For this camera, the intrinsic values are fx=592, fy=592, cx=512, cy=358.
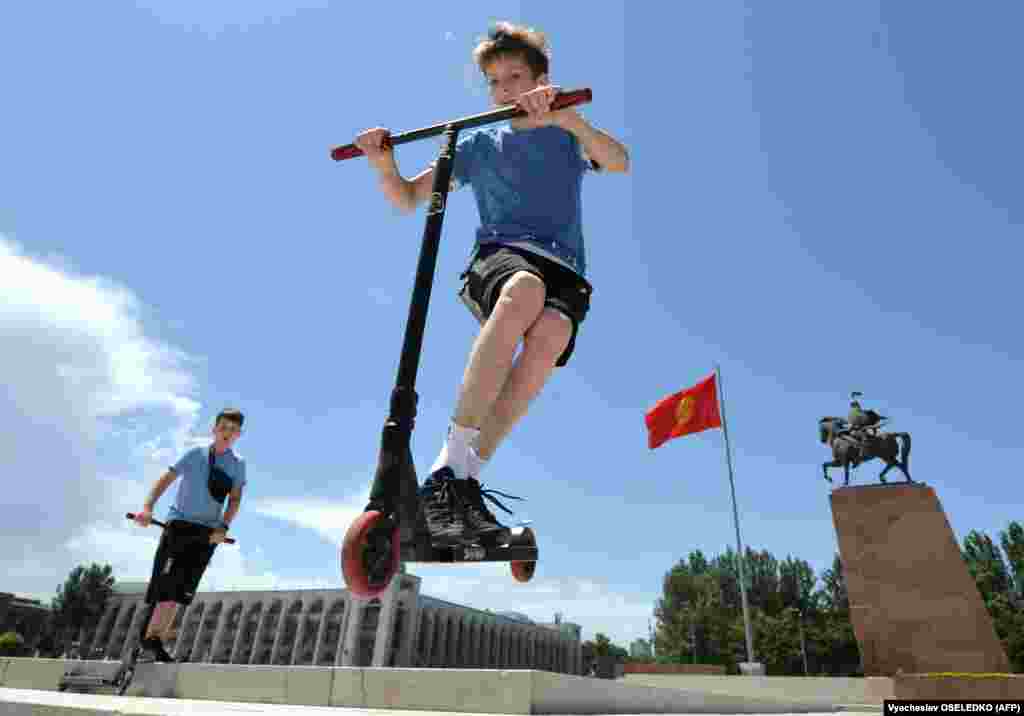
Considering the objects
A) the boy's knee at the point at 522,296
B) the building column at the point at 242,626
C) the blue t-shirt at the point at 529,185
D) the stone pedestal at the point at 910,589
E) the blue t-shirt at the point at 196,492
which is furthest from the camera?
the building column at the point at 242,626

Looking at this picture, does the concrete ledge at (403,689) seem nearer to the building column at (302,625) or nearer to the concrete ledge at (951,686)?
the concrete ledge at (951,686)

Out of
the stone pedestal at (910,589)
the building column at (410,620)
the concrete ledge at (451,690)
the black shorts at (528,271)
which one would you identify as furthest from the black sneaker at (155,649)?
the building column at (410,620)

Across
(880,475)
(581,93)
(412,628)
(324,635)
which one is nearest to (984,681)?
(880,475)

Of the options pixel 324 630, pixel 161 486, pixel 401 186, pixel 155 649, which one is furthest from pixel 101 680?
pixel 324 630

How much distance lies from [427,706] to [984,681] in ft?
64.2

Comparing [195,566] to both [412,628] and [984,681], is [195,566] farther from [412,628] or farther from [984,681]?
[412,628]

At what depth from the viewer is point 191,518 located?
5.14 m

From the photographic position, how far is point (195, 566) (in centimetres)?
516

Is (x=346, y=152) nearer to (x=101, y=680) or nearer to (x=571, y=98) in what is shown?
(x=571, y=98)

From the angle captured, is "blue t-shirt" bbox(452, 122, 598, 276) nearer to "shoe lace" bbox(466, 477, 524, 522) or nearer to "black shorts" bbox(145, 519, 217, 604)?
"shoe lace" bbox(466, 477, 524, 522)

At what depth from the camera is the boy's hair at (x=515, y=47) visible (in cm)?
309

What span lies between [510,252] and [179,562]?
4.25 meters

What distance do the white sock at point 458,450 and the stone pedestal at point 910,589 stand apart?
66.1ft

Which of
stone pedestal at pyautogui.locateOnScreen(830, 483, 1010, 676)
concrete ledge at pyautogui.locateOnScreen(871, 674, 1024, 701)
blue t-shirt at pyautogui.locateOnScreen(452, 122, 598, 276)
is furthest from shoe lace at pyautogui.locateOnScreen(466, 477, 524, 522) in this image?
stone pedestal at pyautogui.locateOnScreen(830, 483, 1010, 676)
